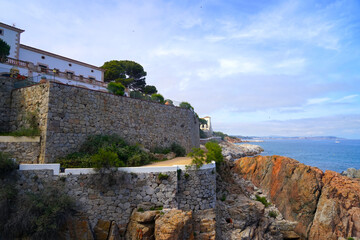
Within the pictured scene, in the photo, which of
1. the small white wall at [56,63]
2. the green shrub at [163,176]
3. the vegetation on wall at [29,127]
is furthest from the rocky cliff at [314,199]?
the small white wall at [56,63]

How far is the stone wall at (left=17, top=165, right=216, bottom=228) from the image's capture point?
417 inches

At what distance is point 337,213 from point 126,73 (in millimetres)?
30432

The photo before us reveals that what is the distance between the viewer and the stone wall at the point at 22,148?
38.8 feet

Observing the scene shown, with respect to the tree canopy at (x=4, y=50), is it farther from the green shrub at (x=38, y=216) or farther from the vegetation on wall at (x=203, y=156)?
the vegetation on wall at (x=203, y=156)

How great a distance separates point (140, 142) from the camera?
18.0m

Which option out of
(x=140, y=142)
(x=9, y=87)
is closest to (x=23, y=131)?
(x=9, y=87)

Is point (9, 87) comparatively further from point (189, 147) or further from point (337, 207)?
point (337, 207)

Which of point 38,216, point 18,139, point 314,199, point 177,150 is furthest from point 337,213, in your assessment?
point 18,139

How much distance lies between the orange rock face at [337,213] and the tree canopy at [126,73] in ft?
87.9

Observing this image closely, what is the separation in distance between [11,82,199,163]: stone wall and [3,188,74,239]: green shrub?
3.17 m

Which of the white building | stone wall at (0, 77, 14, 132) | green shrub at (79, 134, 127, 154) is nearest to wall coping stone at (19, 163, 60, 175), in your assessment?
green shrub at (79, 134, 127, 154)

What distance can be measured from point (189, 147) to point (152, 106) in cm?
653

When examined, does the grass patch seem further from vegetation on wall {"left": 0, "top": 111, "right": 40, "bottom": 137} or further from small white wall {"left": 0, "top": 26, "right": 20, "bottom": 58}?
small white wall {"left": 0, "top": 26, "right": 20, "bottom": 58}

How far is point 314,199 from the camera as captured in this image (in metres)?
18.5
